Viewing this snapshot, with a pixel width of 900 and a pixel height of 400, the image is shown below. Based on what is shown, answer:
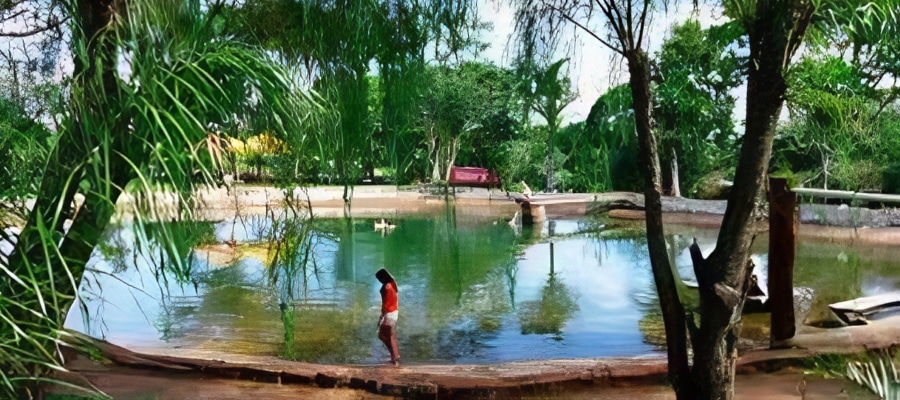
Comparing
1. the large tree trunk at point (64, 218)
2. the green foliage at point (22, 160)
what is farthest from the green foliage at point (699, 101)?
the large tree trunk at point (64, 218)

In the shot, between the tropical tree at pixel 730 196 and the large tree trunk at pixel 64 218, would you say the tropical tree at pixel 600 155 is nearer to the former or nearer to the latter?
the tropical tree at pixel 730 196

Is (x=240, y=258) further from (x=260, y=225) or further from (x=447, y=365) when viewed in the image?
(x=447, y=365)

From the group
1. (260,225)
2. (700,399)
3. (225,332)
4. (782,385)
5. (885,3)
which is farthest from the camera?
(260,225)

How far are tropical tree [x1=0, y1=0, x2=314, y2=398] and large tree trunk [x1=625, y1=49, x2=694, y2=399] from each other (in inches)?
52.6

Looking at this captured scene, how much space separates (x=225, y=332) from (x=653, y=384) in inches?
119

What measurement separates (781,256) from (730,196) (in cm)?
185

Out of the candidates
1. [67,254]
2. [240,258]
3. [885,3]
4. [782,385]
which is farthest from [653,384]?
[240,258]

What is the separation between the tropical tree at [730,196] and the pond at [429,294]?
186 centimetres

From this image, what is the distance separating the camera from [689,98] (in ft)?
27.7

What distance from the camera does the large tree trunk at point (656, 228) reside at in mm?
2959

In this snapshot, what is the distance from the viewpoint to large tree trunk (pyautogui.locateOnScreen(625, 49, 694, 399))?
9.71ft

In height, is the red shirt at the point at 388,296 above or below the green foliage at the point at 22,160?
below

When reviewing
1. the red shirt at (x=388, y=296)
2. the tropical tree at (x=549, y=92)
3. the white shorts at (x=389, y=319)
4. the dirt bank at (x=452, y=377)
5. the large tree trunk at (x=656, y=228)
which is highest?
the tropical tree at (x=549, y=92)

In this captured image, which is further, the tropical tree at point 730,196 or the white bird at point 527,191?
the white bird at point 527,191
